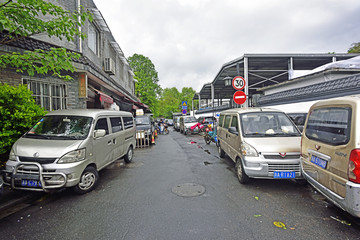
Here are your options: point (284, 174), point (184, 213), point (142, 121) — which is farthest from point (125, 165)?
point (142, 121)

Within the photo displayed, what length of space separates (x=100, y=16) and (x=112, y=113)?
8.88 m

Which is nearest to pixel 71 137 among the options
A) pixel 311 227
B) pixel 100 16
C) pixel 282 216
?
pixel 282 216

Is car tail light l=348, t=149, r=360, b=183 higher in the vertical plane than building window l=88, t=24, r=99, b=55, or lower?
lower

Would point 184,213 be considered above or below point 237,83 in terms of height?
below

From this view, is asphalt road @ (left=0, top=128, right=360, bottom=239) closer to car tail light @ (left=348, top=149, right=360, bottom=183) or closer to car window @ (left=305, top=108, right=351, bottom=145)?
car tail light @ (left=348, top=149, right=360, bottom=183)

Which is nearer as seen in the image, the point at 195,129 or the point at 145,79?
the point at 195,129

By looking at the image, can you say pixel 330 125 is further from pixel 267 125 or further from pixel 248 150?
pixel 267 125

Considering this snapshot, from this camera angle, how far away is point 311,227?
9.41 feet

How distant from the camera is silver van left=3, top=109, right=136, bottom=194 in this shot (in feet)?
11.9

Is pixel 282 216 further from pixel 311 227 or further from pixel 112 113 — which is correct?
pixel 112 113

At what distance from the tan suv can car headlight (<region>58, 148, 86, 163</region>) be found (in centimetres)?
462

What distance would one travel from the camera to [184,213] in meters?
3.29

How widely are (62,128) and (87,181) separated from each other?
144 centimetres

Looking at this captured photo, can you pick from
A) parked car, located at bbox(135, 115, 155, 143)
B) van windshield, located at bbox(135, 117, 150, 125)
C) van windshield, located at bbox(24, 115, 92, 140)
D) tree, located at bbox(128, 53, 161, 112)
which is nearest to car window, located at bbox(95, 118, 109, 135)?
van windshield, located at bbox(24, 115, 92, 140)
